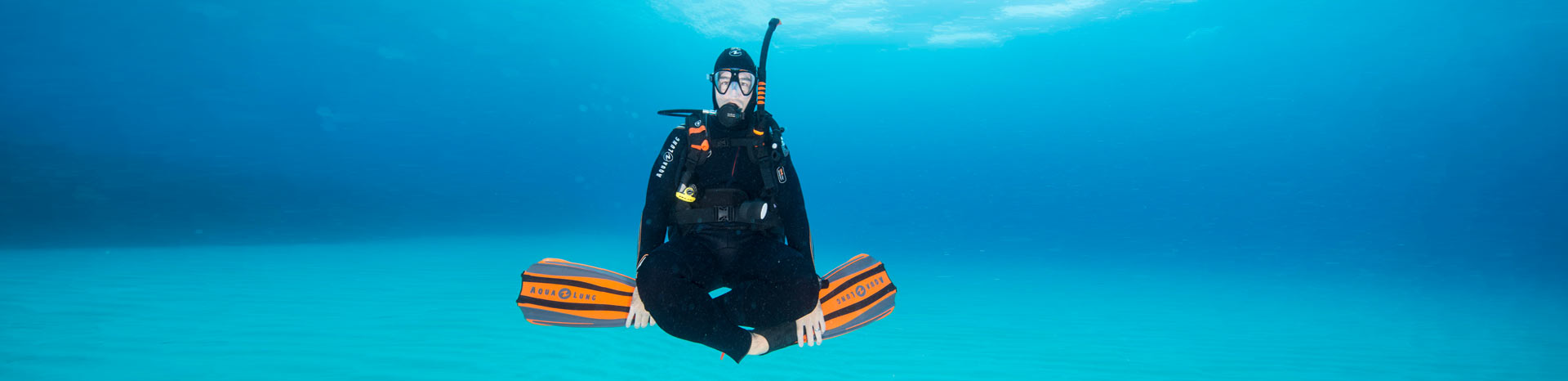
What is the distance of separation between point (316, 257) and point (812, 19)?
72.5ft

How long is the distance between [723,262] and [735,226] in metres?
0.16

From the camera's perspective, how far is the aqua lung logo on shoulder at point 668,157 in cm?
285

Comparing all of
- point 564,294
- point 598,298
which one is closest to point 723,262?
point 598,298

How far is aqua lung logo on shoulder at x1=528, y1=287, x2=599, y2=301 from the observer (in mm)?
2805

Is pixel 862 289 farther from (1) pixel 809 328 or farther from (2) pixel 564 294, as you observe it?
(2) pixel 564 294

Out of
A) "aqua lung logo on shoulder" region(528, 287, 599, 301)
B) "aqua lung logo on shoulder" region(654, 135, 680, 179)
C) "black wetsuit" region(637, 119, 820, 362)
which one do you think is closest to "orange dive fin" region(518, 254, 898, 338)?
"aqua lung logo on shoulder" region(528, 287, 599, 301)

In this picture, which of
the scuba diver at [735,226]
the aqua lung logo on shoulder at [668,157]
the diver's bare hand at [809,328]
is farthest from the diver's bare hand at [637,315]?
the diver's bare hand at [809,328]

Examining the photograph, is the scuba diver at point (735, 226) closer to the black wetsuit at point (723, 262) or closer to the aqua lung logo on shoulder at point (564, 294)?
the black wetsuit at point (723, 262)

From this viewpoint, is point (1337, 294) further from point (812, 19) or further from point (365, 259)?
point (812, 19)

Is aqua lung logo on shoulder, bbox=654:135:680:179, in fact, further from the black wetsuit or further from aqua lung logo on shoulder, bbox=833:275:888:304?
aqua lung logo on shoulder, bbox=833:275:888:304

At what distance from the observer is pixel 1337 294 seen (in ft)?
22.8

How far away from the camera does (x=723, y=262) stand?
2.82 metres

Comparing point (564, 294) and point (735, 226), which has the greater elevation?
point (735, 226)

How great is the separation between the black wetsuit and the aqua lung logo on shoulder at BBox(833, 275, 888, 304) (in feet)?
0.73
